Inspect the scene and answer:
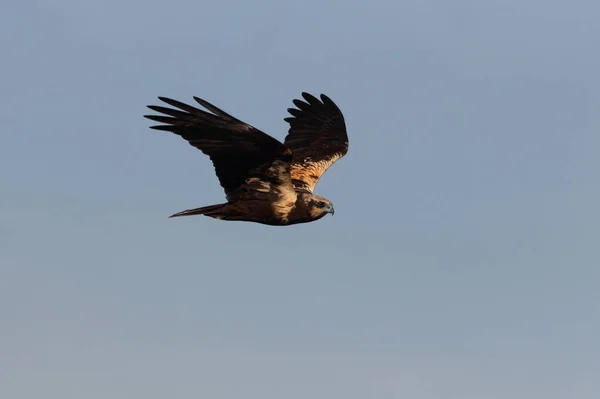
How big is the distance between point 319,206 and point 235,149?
2.42 m

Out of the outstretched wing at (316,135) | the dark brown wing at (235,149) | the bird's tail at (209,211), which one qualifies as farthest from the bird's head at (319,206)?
the outstretched wing at (316,135)

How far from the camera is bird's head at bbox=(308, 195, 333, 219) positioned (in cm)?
1820

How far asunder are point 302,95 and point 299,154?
205 centimetres

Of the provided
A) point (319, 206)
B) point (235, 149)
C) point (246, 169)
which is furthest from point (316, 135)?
point (235, 149)

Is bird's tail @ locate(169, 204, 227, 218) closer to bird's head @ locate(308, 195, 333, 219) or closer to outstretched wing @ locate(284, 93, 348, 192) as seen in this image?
bird's head @ locate(308, 195, 333, 219)

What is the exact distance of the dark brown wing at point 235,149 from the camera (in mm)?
15977

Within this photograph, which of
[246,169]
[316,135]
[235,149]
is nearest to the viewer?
[235,149]

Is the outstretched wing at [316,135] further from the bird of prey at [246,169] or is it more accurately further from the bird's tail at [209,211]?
the bird's tail at [209,211]

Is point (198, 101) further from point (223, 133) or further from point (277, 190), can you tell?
point (277, 190)

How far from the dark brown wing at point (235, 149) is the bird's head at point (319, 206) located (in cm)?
58

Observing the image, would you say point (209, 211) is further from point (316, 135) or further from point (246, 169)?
point (316, 135)

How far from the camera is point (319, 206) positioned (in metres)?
18.3

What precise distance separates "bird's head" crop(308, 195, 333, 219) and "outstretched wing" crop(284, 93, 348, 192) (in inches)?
96.0

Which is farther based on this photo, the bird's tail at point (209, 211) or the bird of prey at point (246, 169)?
the bird's tail at point (209, 211)
